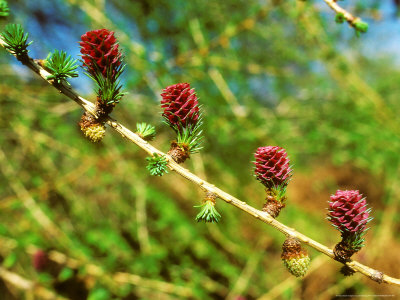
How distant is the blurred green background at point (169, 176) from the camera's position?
2000 mm

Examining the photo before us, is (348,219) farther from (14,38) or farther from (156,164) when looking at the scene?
(14,38)

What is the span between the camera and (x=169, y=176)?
3.09m

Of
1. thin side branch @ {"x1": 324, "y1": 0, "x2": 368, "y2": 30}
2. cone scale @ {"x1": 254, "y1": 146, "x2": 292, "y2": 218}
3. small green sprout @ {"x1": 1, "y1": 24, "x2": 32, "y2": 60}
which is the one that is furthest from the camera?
thin side branch @ {"x1": 324, "y1": 0, "x2": 368, "y2": 30}

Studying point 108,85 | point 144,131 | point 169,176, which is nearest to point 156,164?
point 144,131

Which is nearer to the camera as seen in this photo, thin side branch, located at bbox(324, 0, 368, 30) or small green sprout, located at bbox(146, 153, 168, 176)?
small green sprout, located at bbox(146, 153, 168, 176)

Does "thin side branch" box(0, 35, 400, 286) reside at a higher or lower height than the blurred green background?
lower

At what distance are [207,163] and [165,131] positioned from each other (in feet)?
2.04

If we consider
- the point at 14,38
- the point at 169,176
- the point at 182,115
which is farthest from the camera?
the point at 169,176

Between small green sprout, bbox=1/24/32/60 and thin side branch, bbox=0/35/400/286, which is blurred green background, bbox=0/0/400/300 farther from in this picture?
small green sprout, bbox=1/24/32/60

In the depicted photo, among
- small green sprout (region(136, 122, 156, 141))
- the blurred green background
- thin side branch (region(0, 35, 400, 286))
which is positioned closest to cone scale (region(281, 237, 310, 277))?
thin side branch (region(0, 35, 400, 286))

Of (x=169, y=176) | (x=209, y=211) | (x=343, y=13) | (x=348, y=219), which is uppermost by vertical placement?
(x=169, y=176)

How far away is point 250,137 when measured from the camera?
245 cm

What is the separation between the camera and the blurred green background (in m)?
2.00

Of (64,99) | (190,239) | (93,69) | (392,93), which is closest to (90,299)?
(190,239)
